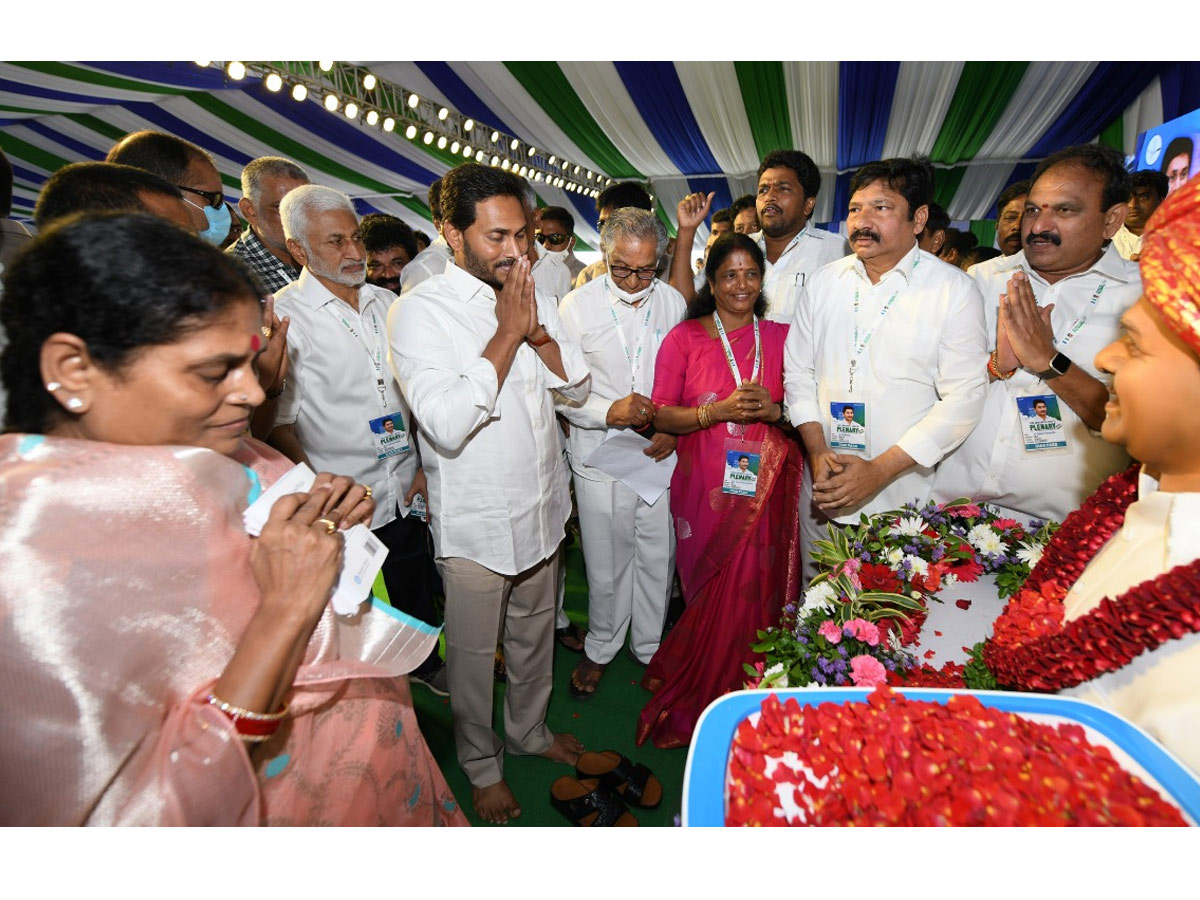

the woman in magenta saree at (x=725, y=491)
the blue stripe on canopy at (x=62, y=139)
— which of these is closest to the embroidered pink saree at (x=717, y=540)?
the woman in magenta saree at (x=725, y=491)

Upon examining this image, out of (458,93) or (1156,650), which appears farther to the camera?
(458,93)

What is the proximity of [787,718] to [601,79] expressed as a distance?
7.78 metres

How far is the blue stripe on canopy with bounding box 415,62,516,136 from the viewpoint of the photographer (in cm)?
687

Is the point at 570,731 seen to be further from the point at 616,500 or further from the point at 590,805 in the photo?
the point at 616,500

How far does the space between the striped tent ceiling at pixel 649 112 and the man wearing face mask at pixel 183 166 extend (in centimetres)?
452

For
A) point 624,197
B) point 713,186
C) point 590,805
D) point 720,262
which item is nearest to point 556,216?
point 624,197

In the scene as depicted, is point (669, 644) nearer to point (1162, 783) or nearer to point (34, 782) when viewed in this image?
point (1162, 783)

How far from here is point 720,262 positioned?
2.71 m

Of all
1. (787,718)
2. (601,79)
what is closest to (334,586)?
(787,718)

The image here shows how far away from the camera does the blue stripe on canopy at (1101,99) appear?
5891 mm

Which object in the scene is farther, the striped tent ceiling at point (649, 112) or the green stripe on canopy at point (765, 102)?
the green stripe on canopy at point (765, 102)

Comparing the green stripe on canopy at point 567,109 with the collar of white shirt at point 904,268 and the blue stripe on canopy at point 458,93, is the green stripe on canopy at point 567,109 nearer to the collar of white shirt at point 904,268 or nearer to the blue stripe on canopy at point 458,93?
the blue stripe on canopy at point 458,93

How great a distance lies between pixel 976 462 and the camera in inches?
88.4

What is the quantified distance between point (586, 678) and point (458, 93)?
7650 mm
